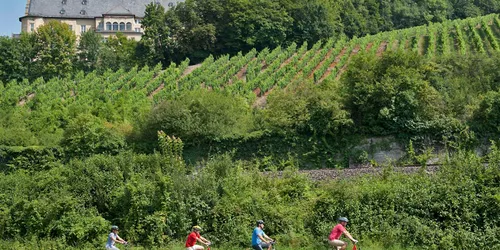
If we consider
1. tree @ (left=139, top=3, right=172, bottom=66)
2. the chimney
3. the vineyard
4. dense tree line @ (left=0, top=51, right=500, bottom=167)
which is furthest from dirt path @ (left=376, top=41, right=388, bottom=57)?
the chimney

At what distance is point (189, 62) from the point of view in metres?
73.5

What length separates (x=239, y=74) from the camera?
2515 inches

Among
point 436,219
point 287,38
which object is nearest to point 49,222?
point 436,219

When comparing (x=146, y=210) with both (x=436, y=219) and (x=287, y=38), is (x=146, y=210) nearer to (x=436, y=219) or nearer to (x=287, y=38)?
(x=436, y=219)

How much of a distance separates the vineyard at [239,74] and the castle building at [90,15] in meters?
30.3

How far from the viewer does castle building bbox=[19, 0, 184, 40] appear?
97625 millimetres

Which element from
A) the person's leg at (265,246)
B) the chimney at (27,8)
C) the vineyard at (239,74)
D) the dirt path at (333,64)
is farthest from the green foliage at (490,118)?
the chimney at (27,8)

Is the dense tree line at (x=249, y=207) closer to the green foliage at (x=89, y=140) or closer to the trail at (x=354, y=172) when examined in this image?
the trail at (x=354, y=172)

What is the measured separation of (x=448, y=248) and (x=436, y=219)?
1.54 metres

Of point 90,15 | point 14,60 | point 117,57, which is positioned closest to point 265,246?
point 14,60

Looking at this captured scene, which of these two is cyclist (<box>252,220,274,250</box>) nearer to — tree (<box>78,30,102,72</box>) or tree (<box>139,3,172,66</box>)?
tree (<box>78,30,102,72</box>)

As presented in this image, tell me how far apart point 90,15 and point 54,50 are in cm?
3097

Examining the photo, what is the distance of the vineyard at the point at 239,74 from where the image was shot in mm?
51128

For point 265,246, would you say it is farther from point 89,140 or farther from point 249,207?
point 89,140
